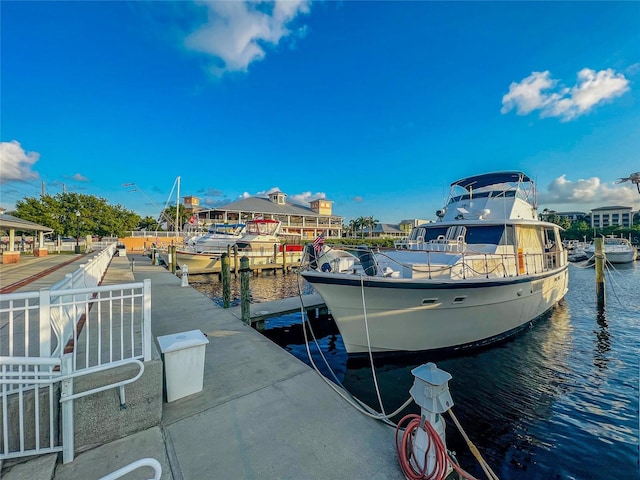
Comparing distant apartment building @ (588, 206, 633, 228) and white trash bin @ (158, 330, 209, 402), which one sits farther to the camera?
distant apartment building @ (588, 206, 633, 228)

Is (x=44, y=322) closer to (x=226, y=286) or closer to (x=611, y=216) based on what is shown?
(x=226, y=286)

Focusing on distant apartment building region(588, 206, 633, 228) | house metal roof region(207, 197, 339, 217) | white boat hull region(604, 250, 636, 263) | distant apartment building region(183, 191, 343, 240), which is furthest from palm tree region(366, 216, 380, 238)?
distant apartment building region(588, 206, 633, 228)

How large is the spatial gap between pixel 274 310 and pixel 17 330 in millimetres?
6000

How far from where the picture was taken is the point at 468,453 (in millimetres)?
4207

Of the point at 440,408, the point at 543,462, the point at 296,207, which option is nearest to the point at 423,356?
the point at 543,462

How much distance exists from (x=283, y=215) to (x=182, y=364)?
45715 mm

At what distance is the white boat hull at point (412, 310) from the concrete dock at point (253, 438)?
193cm

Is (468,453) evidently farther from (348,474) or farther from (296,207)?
(296,207)

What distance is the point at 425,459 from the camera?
2416 millimetres

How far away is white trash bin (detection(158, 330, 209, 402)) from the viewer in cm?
353

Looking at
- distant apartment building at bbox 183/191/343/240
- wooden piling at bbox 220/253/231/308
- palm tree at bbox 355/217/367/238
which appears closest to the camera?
wooden piling at bbox 220/253/231/308

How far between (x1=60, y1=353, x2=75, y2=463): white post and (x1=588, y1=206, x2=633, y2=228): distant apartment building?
127m

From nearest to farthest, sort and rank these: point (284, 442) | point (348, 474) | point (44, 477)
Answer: point (44, 477) → point (348, 474) → point (284, 442)

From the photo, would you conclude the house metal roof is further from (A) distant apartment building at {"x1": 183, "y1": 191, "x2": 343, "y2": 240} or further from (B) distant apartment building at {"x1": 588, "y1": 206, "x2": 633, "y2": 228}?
(B) distant apartment building at {"x1": 588, "y1": 206, "x2": 633, "y2": 228}
